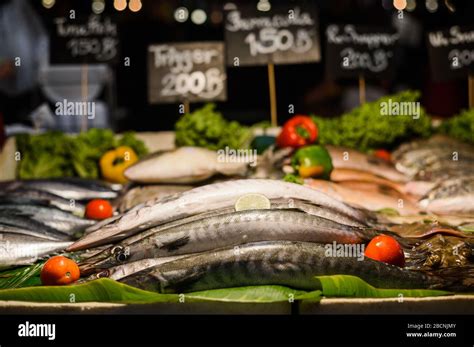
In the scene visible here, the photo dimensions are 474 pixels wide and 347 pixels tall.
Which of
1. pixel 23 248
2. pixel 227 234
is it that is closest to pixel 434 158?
pixel 227 234

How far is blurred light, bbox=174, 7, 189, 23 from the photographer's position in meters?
8.84

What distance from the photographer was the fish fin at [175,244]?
3.57 metres

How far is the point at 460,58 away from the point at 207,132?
2.88 m

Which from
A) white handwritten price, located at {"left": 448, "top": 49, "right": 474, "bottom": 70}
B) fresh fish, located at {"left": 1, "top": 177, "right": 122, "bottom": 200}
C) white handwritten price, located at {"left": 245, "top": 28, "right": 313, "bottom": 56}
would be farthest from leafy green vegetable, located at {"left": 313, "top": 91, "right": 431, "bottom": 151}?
fresh fish, located at {"left": 1, "top": 177, "right": 122, "bottom": 200}

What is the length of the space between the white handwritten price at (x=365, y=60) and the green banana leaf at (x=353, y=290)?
389 centimetres

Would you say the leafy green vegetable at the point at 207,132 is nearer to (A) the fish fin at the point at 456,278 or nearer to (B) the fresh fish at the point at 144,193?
(B) the fresh fish at the point at 144,193

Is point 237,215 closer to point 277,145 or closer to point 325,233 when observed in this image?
point 325,233

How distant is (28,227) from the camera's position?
414 cm

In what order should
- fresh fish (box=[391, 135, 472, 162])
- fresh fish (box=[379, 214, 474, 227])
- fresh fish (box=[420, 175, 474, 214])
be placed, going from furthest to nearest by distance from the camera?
fresh fish (box=[391, 135, 472, 162]), fresh fish (box=[420, 175, 474, 214]), fresh fish (box=[379, 214, 474, 227])

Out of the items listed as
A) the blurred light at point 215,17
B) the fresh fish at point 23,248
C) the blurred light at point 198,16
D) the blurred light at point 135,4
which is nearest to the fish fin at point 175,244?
the fresh fish at point 23,248

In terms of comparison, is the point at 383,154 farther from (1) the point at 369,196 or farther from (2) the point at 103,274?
(2) the point at 103,274

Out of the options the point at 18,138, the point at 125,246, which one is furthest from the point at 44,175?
the point at 125,246

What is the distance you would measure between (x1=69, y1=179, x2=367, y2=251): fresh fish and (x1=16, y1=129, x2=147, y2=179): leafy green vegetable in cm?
226
